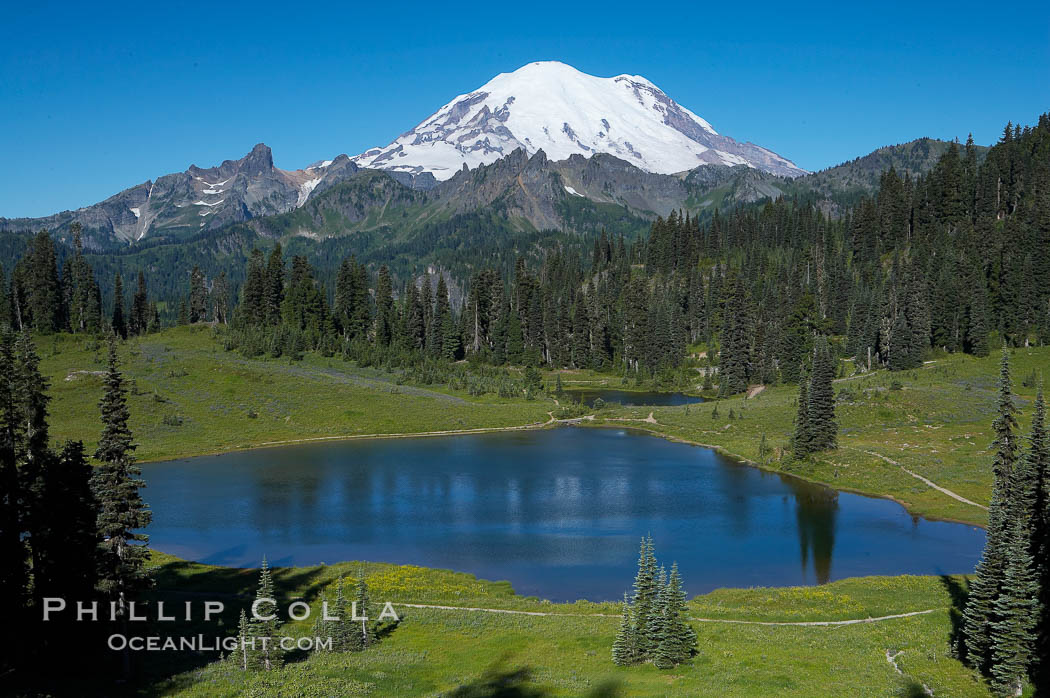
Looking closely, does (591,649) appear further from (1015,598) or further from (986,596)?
(1015,598)

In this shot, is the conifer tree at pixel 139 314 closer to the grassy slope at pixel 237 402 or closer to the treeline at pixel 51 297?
the treeline at pixel 51 297

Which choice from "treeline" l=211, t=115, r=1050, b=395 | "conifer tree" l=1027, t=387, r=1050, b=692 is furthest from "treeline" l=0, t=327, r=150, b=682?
"treeline" l=211, t=115, r=1050, b=395

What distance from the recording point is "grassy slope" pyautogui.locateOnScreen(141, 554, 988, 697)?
26562 millimetres

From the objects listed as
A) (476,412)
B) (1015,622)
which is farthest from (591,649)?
(476,412)

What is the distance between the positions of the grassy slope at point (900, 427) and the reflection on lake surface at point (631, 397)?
10.2 m

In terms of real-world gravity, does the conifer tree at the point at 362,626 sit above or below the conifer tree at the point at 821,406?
below

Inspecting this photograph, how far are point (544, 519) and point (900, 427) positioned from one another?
50885 millimetres

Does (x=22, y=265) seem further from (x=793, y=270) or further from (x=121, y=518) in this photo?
(x=793, y=270)

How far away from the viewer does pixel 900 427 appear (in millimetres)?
87688

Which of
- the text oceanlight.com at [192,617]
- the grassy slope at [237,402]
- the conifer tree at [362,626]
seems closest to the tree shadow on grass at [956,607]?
the conifer tree at [362,626]

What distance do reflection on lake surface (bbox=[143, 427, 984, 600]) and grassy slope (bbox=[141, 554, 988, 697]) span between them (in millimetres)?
6189

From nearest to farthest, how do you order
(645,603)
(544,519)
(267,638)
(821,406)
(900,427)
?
1. (267,638)
2. (645,603)
3. (544,519)
4. (821,406)
5. (900,427)

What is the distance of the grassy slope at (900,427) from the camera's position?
70312mm

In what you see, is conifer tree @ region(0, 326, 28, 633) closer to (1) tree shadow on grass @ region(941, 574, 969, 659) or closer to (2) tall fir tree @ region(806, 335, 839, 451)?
(1) tree shadow on grass @ region(941, 574, 969, 659)
